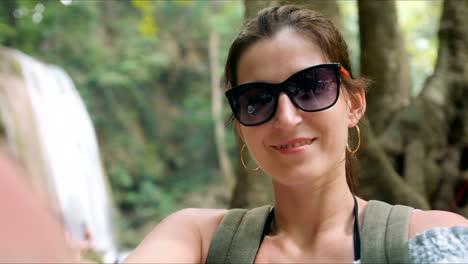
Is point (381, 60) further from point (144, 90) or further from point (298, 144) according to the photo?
point (144, 90)

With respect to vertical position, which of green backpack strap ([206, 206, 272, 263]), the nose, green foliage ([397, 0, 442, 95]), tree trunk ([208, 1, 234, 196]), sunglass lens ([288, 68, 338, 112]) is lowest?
tree trunk ([208, 1, 234, 196])

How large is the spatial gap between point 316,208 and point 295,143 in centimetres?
17

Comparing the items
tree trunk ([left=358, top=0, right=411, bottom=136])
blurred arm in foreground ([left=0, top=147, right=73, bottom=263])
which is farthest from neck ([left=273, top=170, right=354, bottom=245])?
tree trunk ([left=358, top=0, right=411, bottom=136])

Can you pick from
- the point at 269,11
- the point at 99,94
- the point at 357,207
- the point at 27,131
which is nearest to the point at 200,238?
the point at 357,207

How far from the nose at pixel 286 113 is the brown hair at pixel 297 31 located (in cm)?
14

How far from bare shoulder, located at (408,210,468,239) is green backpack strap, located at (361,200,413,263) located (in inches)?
0.6

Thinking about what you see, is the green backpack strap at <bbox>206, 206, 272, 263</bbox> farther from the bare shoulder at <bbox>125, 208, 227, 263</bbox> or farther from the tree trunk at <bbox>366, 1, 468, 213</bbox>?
the tree trunk at <bbox>366, 1, 468, 213</bbox>

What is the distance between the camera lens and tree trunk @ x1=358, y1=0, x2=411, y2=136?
2686 mm

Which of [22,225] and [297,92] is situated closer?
[22,225]

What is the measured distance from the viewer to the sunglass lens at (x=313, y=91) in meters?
1.01

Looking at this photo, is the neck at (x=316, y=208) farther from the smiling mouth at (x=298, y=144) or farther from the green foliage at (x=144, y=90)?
the green foliage at (x=144, y=90)

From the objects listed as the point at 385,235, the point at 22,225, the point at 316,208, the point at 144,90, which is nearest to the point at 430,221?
the point at 385,235

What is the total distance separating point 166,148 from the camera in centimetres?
1073

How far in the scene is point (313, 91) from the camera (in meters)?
1.02
